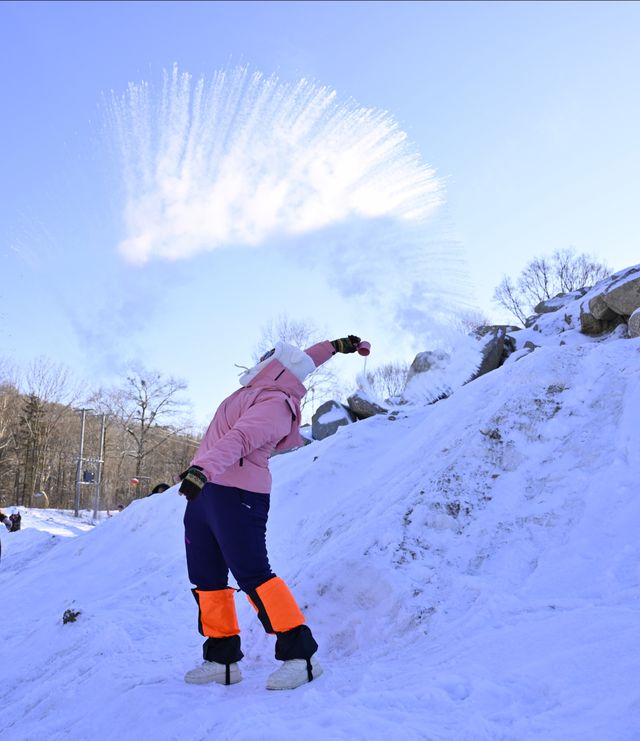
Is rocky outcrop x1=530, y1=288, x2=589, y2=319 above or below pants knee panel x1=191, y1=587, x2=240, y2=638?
above

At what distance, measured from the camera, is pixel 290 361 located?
10.9 feet

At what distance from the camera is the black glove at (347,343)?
3656 mm

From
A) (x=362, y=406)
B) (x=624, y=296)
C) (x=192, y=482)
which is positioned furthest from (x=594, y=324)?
(x=192, y=482)

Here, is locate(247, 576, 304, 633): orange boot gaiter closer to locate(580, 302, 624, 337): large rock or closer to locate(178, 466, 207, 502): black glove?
locate(178, 466, 207, 502): black glove

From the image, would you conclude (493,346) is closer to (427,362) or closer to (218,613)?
(427,362)

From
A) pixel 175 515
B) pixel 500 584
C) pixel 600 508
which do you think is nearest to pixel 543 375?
pixel 600 508

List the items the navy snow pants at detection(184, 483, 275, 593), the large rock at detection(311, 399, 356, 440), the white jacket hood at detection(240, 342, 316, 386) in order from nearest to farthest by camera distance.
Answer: the navy snow pants at detection(184, 483, 275, 593), the white jacket hood at detection(240, 342, 316, 386), the large rock at detection(311, 399, 356, 440)

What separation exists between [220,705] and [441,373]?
9.64 metres

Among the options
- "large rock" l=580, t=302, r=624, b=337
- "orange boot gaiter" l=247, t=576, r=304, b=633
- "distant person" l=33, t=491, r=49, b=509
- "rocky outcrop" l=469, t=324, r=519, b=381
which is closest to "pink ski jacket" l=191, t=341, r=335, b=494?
"orange boot gaiter" l=247, t=576, r=304, b=633

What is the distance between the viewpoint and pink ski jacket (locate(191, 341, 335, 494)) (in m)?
2.85

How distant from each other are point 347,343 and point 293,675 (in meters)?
1.82

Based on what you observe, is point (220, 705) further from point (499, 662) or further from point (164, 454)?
point (164, 454)

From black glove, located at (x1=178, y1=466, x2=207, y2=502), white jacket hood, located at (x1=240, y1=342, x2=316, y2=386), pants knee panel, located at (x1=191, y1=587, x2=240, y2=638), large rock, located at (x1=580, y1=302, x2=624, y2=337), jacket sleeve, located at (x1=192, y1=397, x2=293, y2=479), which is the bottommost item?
pants knee panel, located at (x1=191, y1=587, x2=240, y2=638)

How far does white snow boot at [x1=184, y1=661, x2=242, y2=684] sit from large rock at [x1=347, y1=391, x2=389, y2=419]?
29.5ft
